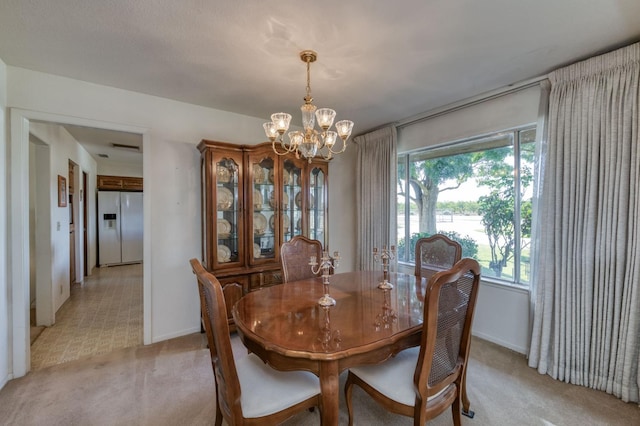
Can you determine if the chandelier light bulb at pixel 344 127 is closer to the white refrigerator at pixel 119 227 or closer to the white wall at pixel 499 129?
the white wall at pixel 499 129

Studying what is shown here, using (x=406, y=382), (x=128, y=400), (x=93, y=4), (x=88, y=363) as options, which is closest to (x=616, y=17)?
(x=406, y=382)

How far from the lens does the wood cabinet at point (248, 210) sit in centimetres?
288

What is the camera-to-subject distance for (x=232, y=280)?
293 centimetres

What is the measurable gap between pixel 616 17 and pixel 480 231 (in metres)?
1.99

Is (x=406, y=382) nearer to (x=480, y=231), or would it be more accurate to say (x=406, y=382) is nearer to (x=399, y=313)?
(x=399, y=313)

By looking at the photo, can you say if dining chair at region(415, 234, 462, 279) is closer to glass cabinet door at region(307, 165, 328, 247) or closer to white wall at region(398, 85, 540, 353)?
white wall at region(398, 85, 540, 353)

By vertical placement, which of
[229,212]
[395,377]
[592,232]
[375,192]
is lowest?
[395,377]

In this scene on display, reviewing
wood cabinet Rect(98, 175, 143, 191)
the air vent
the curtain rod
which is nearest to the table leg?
the curtain rod

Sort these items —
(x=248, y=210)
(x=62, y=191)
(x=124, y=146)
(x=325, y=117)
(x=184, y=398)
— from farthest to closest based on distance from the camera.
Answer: (x=124, y=146)
(x=62, y=191)
(x=248, y=210)
(x=184, y=398)
(x=325, y=117)

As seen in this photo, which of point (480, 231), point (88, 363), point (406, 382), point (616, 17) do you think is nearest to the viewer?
point (406, 382)

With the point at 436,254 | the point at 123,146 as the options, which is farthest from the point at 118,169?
the point at 436,254

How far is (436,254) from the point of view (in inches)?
101

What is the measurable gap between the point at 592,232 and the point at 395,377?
1948 mm

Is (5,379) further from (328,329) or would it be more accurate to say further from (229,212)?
(328,329)
